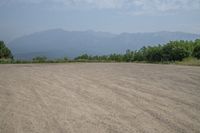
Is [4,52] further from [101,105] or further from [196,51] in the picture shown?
[101,105]

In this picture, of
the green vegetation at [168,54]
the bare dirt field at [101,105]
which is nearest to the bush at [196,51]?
the green vegetation at [168,54]

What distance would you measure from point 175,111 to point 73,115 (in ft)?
8.03

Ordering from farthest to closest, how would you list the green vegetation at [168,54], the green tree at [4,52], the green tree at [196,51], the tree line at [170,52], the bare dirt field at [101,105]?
the green tree at [4,52]
the green tree at [196,51]
the tree line at [170,52]
the green vegetation at [168,54]
the bare dirt field at [101,105]

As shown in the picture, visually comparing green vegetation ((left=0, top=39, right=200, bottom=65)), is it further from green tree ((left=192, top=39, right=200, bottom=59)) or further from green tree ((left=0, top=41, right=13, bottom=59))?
green tree ((left=0, top=41, right=13, bottom=59))

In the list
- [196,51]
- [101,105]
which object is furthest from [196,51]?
[101,105]

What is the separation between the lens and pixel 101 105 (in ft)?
26.2

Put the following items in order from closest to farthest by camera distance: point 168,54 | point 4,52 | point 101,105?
point 101,105 → point 168,54 → point 4,52

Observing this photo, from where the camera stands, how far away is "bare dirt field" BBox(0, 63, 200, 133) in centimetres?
617

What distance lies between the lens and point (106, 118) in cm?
675

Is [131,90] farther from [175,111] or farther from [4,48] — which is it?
[4,48]

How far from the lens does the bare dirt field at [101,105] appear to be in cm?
617

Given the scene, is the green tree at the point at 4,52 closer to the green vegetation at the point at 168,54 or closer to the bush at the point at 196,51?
the green vegetation at the point at 168,54

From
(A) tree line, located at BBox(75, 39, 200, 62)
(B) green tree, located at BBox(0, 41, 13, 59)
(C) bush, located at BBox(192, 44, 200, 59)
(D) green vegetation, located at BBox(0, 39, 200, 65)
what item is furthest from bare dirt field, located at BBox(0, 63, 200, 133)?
(B) green tree, located at BBox(0, 41, 13, 59)

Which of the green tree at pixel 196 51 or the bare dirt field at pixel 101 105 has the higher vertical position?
the green tree at pixel 196 51
